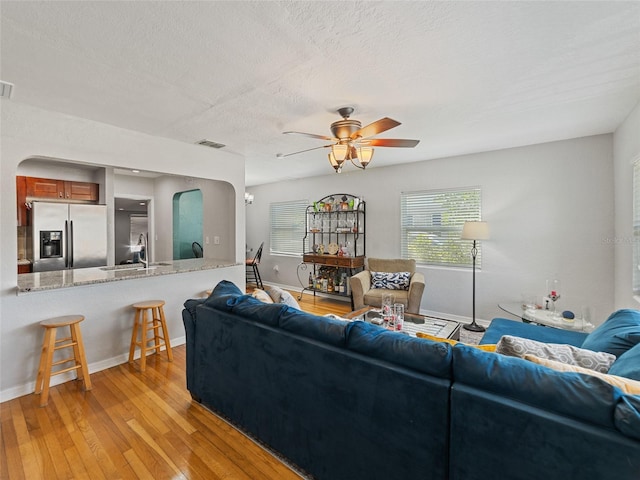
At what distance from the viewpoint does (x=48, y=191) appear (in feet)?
14.7

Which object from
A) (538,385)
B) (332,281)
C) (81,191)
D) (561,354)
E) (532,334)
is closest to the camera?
(538,385)

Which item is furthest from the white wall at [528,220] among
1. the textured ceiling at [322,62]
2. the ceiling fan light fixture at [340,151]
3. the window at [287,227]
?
the ceiling fan light fixture at [340,151]

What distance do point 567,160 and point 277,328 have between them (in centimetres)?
402

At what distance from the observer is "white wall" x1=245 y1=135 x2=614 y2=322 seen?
3514 millimetres

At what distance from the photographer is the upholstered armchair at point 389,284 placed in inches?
163

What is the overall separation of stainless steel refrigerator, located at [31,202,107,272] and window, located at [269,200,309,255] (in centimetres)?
329

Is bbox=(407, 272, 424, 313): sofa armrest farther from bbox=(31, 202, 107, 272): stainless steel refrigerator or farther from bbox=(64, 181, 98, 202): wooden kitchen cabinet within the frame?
bbox=(64, 181, 98, 202): wooden kitchen cabinet

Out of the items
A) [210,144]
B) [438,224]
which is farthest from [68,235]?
[438,224]

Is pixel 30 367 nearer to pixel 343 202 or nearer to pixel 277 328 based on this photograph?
pixel 277 328

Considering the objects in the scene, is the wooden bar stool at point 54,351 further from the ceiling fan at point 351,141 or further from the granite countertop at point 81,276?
the ceiling fan at point 351,141

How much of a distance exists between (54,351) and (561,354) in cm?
359

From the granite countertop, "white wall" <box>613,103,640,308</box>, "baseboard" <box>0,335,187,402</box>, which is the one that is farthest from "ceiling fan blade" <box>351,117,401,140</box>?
"baseboard" <box>0,335,187,402</box>

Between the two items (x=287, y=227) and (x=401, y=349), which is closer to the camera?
(x=401, y=349)

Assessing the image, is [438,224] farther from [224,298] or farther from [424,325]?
[224,298]
